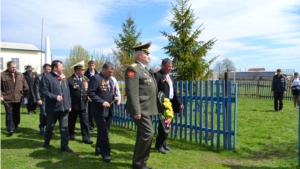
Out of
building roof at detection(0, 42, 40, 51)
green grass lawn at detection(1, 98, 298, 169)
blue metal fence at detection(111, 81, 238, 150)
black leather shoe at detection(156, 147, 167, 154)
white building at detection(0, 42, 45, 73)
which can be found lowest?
green grass lawn at detection(1, 98, 298, 169)

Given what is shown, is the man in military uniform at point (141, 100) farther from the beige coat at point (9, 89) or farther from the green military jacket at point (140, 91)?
the beige coat at point (9, 89)

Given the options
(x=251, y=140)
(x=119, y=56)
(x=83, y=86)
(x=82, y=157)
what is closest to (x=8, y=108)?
(x=83, y=86)

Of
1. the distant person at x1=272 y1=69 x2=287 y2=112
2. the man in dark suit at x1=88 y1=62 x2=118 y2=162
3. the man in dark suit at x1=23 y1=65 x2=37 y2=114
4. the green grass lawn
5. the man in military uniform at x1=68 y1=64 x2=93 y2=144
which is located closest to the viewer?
Result: the green grass lawn

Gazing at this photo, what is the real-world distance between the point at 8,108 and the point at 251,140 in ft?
22.8

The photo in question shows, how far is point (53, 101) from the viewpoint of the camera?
5.66 metres

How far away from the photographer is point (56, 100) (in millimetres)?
5609

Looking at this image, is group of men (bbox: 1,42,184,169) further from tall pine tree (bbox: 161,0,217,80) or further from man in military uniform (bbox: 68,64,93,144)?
tall pine tree (bbox: 161,0,217,80)

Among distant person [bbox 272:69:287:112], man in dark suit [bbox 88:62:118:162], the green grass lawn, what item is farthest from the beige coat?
distant person [bbox 272:69:287:112]

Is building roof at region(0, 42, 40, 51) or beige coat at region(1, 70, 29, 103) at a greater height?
building roof at region(0, 42, 40, 51)

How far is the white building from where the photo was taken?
140 ft

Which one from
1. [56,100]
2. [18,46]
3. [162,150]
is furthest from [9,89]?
[18,46]

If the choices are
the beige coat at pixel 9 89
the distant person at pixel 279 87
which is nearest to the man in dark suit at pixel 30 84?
the beige coat at pixel 9 89

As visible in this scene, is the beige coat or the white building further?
the white building

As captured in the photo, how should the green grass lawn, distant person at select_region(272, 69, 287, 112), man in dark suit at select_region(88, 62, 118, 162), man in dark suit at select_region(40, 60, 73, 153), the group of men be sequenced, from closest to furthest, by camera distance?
1. the group of men
2. the green grass lawn
3. man in dark suit at select_region(88, 62, 118, 162)
4. man in dark suit at select_region(40, 60, 73, 153)
5. distant person at select_region(272, 69, 287, 112)
